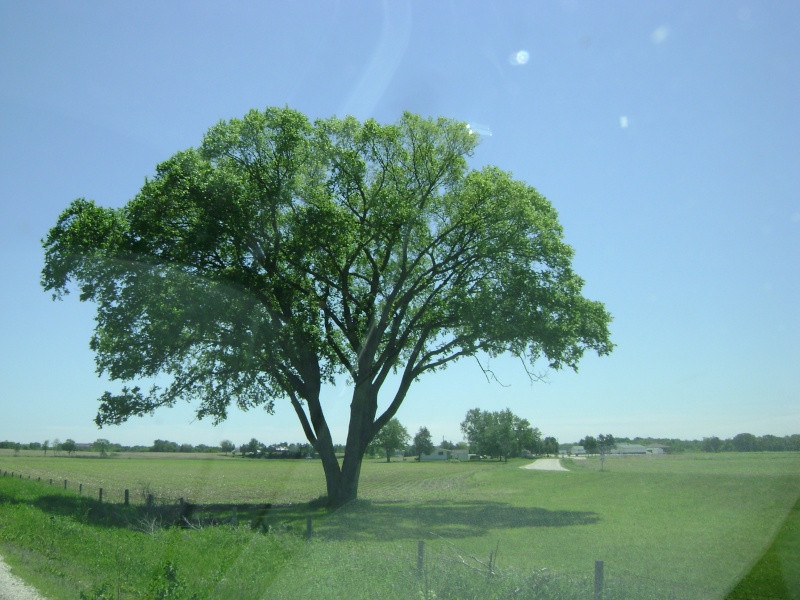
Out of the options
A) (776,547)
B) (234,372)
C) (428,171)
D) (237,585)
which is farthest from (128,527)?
(428,171)

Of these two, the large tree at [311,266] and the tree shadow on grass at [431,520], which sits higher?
the large tree at [311,266]

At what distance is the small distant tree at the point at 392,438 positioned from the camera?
145 m

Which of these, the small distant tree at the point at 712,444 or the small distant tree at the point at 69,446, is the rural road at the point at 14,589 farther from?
the small distant tree at the point at 69,446

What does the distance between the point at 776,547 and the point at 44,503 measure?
24.0 m

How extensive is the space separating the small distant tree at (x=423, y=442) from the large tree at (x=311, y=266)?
443 feet

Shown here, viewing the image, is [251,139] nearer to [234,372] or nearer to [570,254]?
[234,372]

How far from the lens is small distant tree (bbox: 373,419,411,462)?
475ft

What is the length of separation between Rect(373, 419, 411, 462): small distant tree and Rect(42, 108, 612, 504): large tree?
112m

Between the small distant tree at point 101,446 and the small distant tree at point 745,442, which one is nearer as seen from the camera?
the small distant tree at point 745,442

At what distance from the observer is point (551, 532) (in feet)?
69.1

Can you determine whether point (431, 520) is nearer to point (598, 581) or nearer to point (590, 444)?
point (598, 581)

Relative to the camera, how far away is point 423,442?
16538 centimetres

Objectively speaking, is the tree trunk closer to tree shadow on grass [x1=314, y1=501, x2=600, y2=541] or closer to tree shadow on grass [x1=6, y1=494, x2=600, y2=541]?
tree shadow on grass [x1=6, y1=494, x2=600, y2=541]

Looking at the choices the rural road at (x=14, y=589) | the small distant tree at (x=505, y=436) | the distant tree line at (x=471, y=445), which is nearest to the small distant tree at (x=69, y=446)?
the distant tree line at (x=471, y=445)
